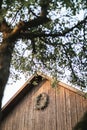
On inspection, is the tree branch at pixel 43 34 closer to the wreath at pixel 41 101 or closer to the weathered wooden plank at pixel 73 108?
the weathered wooden plank at pixel 73 108

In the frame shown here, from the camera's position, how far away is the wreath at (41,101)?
1688 centimetres

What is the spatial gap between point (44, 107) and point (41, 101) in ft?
1.60

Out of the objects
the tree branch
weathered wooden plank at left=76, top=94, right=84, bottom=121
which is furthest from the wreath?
the tree branch

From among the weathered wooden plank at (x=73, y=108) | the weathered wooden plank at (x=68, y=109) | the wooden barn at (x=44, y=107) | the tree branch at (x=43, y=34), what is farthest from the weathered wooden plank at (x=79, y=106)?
the tree branch at (x=43, y=34)

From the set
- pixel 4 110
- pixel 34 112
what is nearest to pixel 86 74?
pixel 34 112

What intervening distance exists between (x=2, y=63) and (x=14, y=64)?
5.47 m

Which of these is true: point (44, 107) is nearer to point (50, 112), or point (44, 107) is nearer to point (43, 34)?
point (50, 112)

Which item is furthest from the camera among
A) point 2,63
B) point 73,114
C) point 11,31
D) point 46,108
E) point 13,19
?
point 46,108

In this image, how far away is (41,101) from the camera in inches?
675

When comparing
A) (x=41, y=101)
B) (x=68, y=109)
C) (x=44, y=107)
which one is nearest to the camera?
(x=68, y=109)

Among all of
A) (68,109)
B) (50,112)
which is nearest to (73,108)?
(68,109)

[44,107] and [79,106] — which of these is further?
[44,107]

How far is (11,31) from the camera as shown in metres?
9.28

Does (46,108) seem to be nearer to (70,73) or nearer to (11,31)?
(70,73)
